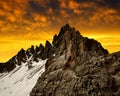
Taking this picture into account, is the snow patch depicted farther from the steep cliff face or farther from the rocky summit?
the steep cliff face

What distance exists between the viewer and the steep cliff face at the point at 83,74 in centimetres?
3138

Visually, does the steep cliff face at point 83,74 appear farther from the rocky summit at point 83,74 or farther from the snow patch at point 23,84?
the snow patch at point 23,84

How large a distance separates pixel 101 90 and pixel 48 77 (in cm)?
1622

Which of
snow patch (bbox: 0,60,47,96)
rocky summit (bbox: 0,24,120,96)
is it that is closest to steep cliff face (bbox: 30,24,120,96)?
rocky summit (bbox: 0,24,120,96)

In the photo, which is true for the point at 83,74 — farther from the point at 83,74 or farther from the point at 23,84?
the point at 23,84

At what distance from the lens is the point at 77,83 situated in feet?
114

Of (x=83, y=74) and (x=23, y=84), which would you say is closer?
(x=83, y=74)

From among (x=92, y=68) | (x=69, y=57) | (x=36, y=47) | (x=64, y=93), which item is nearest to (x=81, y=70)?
(x=92, y=68)

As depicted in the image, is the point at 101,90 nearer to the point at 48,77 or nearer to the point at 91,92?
the point at 91,92

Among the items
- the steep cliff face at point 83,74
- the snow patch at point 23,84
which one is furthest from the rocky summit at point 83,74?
the snow patch at point 23,84

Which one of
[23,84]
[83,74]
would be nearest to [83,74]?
[83,74]

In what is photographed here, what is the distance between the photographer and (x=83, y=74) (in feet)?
115

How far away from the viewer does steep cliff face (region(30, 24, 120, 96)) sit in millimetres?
31375

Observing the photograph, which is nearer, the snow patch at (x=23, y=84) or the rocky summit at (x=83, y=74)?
the rocky summit at (x=83, y=74)
